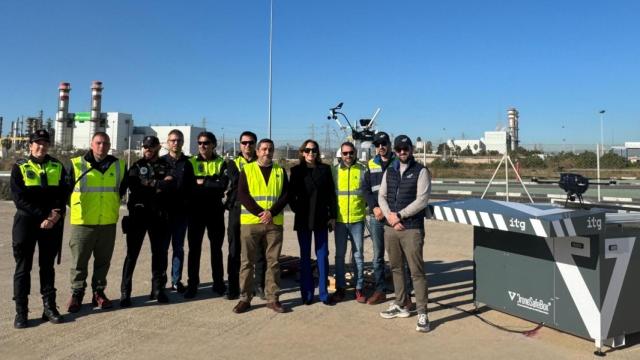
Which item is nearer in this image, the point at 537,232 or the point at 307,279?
the point at 537,232

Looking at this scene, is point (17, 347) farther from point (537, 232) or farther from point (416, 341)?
point (537, 232)

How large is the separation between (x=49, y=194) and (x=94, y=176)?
50 cm

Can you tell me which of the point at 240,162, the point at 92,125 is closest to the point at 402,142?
the point at 240,162

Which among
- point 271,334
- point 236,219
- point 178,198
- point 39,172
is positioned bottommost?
point 271,334

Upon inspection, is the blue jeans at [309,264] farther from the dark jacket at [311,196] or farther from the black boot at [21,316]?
the black boot at [21,316]

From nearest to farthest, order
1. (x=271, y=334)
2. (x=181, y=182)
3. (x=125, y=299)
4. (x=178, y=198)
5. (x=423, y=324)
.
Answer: (x=271, y=334) → (x=423, y=324) → (x=125, y=299) → (x=181, y=182) → (x=178, y=198)

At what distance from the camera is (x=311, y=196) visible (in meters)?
5.32

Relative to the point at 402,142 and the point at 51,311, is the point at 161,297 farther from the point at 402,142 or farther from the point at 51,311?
the point at 402,142

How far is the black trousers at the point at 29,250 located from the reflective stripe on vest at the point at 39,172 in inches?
14.1

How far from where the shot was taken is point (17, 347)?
398 centimetres

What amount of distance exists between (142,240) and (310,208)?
206 cm

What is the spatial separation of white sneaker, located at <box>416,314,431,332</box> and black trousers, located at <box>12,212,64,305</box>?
381 cm

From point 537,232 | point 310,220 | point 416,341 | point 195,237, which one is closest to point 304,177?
Result: point 310,220

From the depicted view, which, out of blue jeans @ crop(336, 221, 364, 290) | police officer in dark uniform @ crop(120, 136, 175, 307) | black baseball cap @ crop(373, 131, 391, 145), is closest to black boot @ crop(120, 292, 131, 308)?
police officer in dark uniform @ crop(120, 136, 175, 307)
